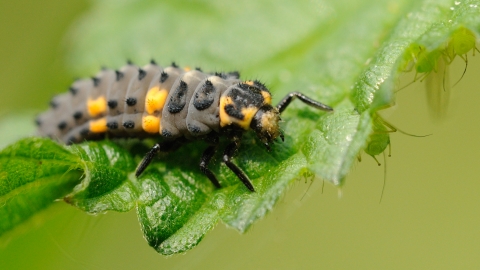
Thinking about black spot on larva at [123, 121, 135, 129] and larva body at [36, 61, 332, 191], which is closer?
larva body at [36, 61, 332, 191]

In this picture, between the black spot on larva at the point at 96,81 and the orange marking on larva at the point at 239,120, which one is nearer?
the orange marking on larva at the point at 239,120

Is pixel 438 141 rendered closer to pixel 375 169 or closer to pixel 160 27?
pixel 375 169

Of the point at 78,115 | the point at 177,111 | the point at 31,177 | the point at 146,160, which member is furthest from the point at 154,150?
the point at 78,115

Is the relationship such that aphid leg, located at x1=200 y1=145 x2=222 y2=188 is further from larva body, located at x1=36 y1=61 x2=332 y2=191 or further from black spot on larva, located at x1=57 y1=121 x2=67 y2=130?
black spot on larva, located at x1=57 y1=121 x2=67 y2=130

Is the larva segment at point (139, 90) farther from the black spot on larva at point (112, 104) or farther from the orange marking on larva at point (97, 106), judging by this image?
the orange marking on larva at point (97, 106)

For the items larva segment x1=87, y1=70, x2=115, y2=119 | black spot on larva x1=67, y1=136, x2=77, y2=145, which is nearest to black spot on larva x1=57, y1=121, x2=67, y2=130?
black spot on larva x1=67, y1=136, x2=77, y2=145

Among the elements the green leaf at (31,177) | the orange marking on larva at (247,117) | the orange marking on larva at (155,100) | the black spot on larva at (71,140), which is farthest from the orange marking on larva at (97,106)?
the orange marking on larva at (247,117)
